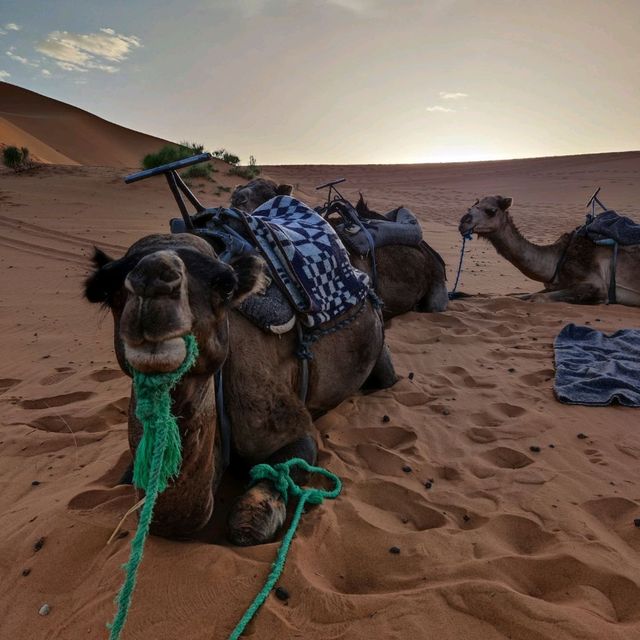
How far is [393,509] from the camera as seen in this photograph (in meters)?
2.78

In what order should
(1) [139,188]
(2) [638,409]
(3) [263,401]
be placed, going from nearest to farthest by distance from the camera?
(3) [263,401], (2) [638,409], (1) [139,188]

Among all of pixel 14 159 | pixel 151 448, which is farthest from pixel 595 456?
pixel 14 159

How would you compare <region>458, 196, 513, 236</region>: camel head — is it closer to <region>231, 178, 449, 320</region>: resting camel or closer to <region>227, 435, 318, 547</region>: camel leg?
<region>231, 178, 449, 320</region>: resting camel

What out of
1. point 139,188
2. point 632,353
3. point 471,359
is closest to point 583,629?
point 471,359

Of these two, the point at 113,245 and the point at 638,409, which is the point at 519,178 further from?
the point at 638,409

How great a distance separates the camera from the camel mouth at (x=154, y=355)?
5.26 ft

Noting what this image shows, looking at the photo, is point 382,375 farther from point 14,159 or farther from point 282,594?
point 14,159

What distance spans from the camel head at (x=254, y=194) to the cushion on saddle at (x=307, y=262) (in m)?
1.25

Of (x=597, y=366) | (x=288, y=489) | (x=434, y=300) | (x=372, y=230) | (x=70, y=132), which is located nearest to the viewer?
(x=288, y=489)

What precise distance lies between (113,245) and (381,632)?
398 inches

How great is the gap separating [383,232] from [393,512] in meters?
3.57

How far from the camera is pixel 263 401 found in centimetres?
274

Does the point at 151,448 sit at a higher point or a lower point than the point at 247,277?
→ lower

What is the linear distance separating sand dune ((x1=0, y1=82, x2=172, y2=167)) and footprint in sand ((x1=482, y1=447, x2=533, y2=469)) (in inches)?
1609
